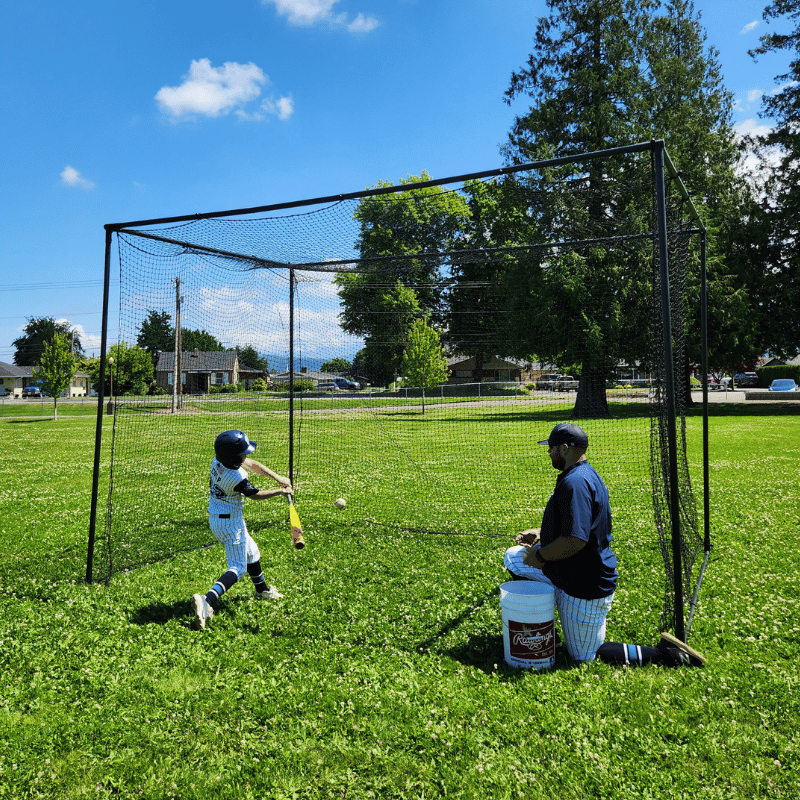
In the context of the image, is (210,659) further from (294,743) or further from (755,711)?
(755,711)

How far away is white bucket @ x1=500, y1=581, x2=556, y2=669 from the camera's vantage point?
3756 mm

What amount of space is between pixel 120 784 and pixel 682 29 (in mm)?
35250

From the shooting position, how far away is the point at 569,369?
572 inches

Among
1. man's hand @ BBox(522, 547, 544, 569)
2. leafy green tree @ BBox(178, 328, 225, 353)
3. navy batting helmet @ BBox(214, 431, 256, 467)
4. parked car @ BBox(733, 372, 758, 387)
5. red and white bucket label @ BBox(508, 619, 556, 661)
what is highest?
parked car @ BBox(733, 372, 758, 387)

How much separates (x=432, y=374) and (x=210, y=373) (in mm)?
7602

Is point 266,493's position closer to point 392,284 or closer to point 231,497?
point 231,497

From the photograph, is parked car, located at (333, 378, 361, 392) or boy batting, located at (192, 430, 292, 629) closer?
boy batting, located at (192, 430, 292, 629)

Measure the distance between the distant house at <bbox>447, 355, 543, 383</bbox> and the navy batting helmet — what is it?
28.9 ft

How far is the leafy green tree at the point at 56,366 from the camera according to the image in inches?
1217

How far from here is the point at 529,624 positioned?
12.6ft

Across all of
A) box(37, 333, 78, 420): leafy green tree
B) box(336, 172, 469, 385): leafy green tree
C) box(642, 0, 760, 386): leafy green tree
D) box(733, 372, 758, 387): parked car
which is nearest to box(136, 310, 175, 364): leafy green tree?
box(336, 172, 469, 385): leafy green tree

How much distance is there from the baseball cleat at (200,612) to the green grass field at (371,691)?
12cm

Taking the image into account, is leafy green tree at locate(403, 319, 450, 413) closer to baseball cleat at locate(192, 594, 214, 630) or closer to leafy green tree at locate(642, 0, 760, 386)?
baseball cleat at locate(192, 594, 214, 630)

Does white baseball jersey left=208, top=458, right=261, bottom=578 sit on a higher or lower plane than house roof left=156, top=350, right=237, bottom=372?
lower
